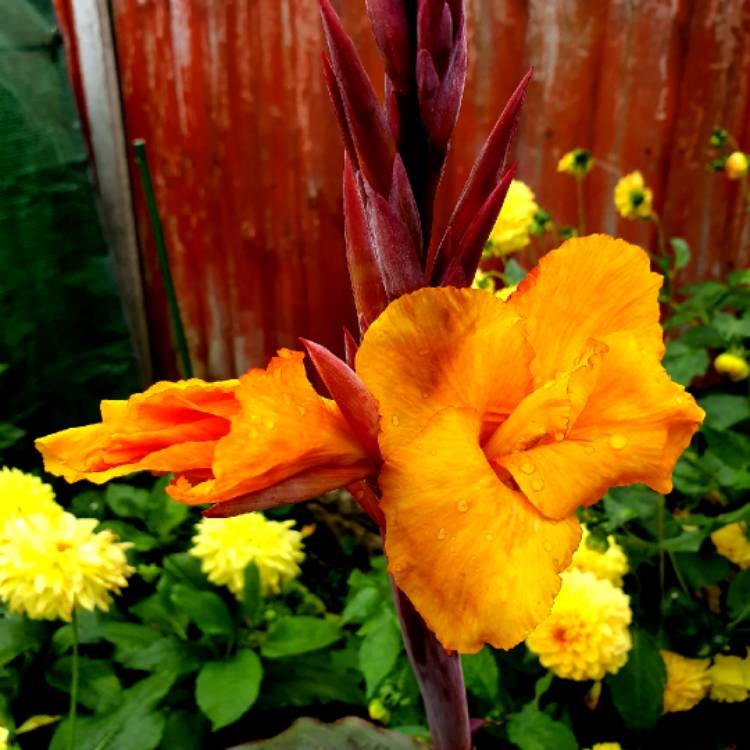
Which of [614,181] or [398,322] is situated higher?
[398,322]

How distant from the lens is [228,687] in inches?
47.1

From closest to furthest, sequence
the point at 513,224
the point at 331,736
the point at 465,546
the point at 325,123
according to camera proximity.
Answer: the point at 465,546 < the point at 331,736 < the point at 513,224 < the point at 325,123

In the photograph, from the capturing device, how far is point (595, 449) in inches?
15.4

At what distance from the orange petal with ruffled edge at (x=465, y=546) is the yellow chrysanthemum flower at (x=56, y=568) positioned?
68cm

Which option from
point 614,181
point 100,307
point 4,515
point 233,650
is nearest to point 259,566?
point 233,650

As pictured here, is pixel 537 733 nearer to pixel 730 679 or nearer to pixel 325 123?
pixel 730 679

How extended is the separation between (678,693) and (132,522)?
42.5 inches

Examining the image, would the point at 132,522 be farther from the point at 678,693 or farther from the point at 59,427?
the point at 678,693

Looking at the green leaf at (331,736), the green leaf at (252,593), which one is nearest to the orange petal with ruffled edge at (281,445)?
the green leaf at (331,736)

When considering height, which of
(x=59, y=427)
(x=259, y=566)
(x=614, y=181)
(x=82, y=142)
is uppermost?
(x=82, y=142)

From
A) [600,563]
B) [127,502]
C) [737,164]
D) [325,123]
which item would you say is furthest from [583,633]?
[325,123]

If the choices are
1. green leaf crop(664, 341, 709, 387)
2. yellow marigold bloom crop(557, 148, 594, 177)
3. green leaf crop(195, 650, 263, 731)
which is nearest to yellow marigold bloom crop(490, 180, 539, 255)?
yellow marigold bloom crop(557, 148, 594, 177)

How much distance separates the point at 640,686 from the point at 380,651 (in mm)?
367

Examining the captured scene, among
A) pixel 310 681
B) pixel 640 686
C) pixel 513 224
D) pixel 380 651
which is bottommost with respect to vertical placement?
pixel 310 681
